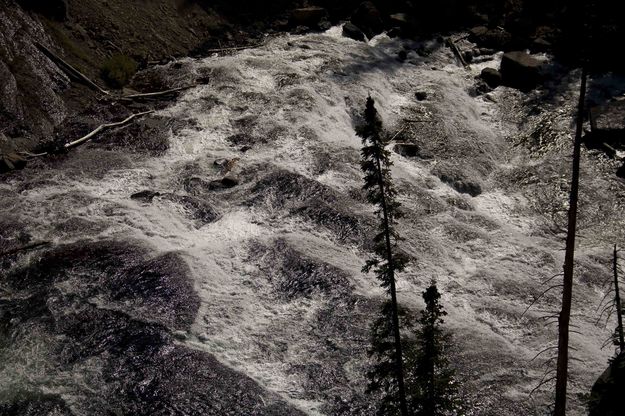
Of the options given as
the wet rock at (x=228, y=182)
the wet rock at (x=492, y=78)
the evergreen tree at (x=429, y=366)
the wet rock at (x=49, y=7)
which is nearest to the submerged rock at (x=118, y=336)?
the evergreen tree at (x=429, y=366)

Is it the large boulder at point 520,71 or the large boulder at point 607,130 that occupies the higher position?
the large boulder at point 520,71

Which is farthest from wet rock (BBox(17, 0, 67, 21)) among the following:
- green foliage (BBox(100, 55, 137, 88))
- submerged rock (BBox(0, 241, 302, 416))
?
submerged rock (BBox(0, 241, 302, 416))

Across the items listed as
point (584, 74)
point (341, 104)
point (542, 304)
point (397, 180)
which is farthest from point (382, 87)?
point (584, 74)

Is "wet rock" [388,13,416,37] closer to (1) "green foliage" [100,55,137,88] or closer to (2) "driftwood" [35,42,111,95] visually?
(1) "green foliage" [100,55,137,88]

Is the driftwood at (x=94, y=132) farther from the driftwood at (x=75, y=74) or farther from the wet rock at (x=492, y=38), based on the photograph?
the wet rock at (x=492, y=38)

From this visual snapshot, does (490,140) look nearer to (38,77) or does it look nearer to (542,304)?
(542,304)

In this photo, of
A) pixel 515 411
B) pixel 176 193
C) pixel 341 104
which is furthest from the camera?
pixel 341 104
